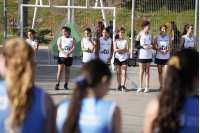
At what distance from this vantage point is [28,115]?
1.88 meters

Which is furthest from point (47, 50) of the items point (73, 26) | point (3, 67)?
point (3, 67)

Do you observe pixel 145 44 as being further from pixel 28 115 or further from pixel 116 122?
pixel 28 115

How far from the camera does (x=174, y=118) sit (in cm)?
185

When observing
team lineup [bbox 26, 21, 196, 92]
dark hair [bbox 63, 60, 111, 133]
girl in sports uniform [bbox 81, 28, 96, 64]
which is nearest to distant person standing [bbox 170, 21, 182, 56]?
team lineup [bbox 26, 21, 196, 92]

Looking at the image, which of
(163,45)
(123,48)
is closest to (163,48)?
(163,45)

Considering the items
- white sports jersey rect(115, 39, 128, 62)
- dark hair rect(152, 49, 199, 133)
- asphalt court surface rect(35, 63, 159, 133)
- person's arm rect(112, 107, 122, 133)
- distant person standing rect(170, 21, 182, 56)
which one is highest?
distant person standing rect(170, 21, 182, 56)

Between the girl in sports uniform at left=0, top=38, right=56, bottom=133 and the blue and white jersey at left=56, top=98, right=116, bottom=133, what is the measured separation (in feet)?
0.76

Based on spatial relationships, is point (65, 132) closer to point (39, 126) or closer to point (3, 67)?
point (39, 126)

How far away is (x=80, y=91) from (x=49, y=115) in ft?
0.89

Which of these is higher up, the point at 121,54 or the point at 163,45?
the point at 163,45

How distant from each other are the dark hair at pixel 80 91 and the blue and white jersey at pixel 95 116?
0.11ft

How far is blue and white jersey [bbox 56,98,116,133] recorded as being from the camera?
187 cm

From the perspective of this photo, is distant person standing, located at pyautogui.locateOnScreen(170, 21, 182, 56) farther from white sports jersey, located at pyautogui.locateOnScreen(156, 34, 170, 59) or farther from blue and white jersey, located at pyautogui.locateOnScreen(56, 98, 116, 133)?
blue and white jersey, located at pyautogui.locateOnScreen(56, 98, 116, 133)

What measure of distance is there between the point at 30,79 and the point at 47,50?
10360 millimetres
